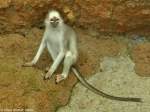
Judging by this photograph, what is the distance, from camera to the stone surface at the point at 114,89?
945cm

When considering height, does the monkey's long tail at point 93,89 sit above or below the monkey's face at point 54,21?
below

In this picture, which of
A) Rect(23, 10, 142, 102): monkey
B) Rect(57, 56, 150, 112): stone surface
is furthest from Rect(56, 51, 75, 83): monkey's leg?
Rect(57, 56, 150, 112): stone surface

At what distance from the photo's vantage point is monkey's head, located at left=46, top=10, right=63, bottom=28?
32.5 feet

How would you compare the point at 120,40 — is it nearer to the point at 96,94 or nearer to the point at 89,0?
the point at 89,0

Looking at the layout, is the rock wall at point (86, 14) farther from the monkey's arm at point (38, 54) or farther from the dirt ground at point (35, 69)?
the monkey's arm at point (38, 54)

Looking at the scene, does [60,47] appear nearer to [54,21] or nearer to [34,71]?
[54,21]

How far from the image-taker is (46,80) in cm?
974

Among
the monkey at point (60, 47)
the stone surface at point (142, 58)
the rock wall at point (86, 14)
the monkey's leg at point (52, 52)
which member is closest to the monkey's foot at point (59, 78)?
the monkey at point (60, 47)

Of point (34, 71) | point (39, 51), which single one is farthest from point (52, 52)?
point (34, 71)

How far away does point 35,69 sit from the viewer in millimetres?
9945

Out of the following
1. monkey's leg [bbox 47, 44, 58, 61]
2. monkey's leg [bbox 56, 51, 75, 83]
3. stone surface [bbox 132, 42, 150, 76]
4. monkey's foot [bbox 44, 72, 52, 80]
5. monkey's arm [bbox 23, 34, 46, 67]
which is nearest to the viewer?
monkey's foot [bbox 44, 72, 52, 80]

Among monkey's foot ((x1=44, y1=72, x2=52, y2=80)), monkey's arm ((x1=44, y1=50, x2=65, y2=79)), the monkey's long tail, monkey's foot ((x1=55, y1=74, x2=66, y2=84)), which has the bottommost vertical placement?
the monkey's long tail

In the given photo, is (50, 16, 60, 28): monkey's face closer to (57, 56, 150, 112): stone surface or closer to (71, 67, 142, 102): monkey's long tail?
(71, 67, 142, 102): monkey's long tail

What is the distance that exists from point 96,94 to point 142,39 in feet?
6.08
